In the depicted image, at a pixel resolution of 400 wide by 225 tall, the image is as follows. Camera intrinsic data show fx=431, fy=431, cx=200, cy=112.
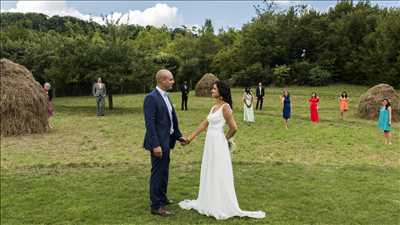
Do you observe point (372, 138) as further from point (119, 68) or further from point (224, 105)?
point (119, 68)

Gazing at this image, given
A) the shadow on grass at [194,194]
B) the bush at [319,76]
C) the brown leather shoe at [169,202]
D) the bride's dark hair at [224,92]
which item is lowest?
the shadow on grass at [194,194]

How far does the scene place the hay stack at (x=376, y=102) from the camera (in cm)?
2071

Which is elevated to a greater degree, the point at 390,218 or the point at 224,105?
the point at 224,105

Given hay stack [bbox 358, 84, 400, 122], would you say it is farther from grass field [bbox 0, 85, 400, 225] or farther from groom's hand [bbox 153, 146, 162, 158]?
groom's hand [bbox 153, 146, 162, 158]

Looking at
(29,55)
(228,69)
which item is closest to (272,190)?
(29,55)

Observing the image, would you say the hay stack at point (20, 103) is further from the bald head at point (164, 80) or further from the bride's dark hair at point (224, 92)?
the bride's dark hair at point (224, 92)

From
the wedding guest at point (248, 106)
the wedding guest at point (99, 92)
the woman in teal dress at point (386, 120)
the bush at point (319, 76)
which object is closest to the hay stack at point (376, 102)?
the wedding guest at point (248, 106)

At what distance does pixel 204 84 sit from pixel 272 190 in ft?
86.9

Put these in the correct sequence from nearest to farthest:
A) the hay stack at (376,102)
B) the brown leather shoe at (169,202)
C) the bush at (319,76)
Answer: the brown leather shoe at (169,202)
the hay stack at (376,102)
the bush at (319,76)

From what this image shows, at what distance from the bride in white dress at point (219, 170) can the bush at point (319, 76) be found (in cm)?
3725

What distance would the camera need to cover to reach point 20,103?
50.7 feet

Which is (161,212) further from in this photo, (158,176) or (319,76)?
(319,76)

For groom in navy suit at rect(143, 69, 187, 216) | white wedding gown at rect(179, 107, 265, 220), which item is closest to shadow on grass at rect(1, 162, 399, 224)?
white wedding gown at rect(179, 107, 265, 220)

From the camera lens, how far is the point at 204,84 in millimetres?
34094
